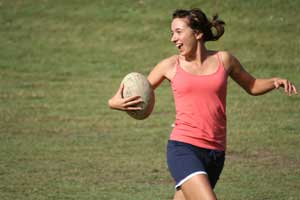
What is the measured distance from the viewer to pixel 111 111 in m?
17.0

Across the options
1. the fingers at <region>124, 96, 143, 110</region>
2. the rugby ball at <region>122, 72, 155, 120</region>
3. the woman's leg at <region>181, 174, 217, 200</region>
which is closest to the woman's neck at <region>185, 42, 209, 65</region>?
the rugby ball at <region>122, 72, 155, 120</region>

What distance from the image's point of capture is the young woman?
7141 mm

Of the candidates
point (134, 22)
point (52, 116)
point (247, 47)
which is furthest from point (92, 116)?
point (134, 22)

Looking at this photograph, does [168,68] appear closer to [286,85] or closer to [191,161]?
[191,161]

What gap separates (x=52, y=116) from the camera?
16.3m

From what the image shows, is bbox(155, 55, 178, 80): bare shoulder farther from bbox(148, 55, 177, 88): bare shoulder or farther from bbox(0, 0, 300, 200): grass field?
bbox(0, 0, 300, 200): grass field

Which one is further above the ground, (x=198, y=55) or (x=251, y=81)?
(x=198, y=55)

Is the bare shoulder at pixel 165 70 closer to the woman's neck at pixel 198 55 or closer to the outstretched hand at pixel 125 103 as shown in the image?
the woman's neck at pixel 198 55

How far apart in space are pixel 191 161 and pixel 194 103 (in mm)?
517

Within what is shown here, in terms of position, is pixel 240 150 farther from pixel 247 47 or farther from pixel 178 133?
pixel 247 47

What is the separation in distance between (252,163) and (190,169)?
5357 mm

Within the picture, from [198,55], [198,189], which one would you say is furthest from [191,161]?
[198,55]

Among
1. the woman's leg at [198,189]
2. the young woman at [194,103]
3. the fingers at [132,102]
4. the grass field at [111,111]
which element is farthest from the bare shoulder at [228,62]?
the grass field at [111,111]

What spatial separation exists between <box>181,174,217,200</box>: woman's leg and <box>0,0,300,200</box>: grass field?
3.09 meters
